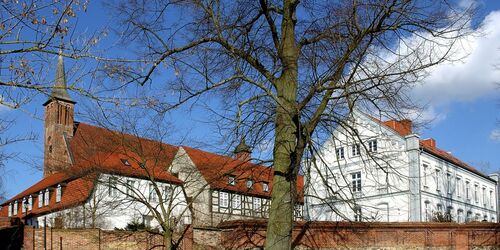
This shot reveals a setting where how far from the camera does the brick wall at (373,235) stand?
16453 millimetres

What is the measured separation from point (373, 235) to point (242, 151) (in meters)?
9.50

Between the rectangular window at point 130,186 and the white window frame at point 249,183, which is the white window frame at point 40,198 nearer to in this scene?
the rectangular window at point 130,186

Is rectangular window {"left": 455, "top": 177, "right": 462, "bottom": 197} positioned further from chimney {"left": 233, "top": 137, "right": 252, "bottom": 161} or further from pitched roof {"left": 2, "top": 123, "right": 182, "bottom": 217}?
chimney {"left": 233, "top": 137, "right": 252, "bottom": 161}

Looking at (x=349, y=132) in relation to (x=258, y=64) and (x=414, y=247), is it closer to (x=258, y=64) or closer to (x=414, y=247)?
(x=258, y=64)

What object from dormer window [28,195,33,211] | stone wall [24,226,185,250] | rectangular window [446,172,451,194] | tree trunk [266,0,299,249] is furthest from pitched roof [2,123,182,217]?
dormer window [28,195,33,211]

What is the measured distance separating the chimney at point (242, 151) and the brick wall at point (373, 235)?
15.5 ft

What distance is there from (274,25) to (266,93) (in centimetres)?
155

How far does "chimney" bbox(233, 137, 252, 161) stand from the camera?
11688mm

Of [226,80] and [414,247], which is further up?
[226,80]

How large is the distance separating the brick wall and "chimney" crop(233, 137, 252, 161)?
4.71 m

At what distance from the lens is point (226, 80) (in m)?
10.7

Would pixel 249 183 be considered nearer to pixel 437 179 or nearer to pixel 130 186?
pixel 130 186

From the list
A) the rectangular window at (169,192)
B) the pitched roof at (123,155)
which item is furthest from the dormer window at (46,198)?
the rectangular window at (169,192)

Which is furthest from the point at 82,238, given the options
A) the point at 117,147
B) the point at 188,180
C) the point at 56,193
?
the point at 56,193
